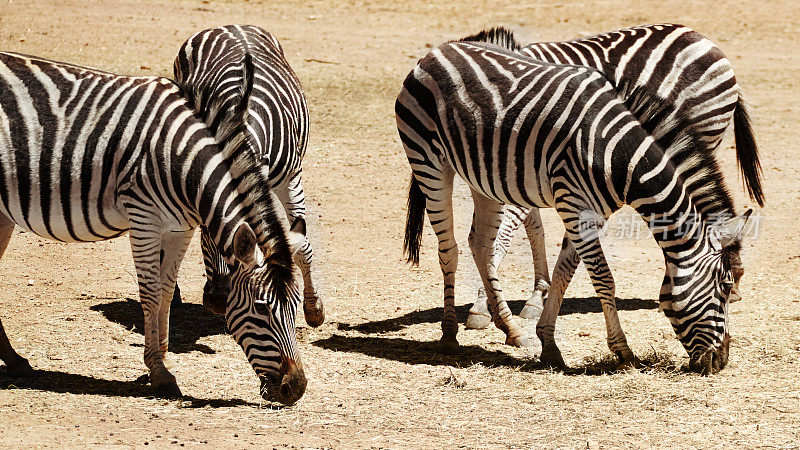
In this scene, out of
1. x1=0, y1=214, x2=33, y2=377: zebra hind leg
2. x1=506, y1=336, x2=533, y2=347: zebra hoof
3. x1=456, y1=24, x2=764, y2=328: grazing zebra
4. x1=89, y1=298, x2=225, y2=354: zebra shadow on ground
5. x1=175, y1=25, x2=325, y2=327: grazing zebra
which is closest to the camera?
x1=0, y1=214, x2=33, y2=377: zebra hind leg

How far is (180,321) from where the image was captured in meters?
7.82

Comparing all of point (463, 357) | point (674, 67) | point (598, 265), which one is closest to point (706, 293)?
point (598, 265)

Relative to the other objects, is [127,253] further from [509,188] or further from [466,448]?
[466,448]

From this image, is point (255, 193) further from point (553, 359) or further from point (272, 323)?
point (553, 359)

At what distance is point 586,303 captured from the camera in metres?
8.58

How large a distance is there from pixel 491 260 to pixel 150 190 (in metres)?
2.97

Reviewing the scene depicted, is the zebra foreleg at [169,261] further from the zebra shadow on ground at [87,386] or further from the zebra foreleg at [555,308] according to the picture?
the zebra foreleg at [555,308]

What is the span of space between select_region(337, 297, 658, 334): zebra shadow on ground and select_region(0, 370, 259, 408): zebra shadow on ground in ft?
6.66

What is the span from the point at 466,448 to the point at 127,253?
5396 millimetres

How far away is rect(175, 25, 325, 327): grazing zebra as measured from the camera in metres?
7.16

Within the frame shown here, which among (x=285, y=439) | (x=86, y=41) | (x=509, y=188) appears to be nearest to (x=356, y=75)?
(x=86, y=41)

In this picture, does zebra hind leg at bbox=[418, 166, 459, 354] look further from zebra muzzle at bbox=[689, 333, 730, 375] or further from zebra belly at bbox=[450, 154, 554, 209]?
zebra muzzle at bbox=[689, 333, 730, 375]

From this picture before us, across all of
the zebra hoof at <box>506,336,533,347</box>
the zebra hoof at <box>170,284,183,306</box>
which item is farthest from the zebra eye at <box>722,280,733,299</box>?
the zebra hoof at <box>170,284,183,306</box>

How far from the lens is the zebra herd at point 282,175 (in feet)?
18.9
